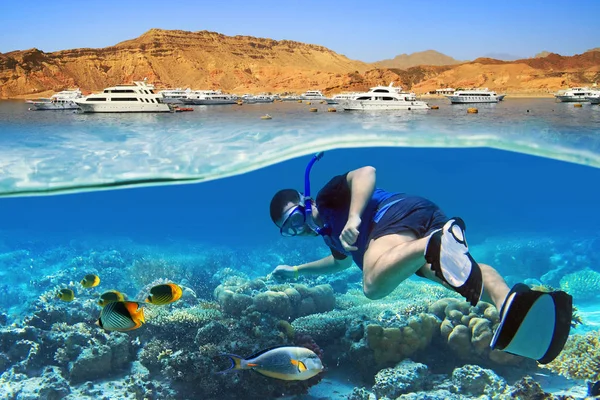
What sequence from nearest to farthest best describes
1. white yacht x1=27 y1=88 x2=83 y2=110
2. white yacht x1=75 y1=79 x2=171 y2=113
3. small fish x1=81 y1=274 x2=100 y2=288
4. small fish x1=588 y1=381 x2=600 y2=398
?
1. small fish x1=588 y1=381 x2=600 y2=398
2. small fish x1=81 y1=274 x2=100 y2=288
3. white yacht x1=75 y1=79 x2=171 y2=113
4. white yacht x1=27 y1=88 x2=83 y2=110

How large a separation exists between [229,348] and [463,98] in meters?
38.1

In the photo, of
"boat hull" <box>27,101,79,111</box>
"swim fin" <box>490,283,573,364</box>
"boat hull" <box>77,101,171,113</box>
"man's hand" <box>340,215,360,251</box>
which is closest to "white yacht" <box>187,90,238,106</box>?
"boat hull" <box>27,101,79,111</box>

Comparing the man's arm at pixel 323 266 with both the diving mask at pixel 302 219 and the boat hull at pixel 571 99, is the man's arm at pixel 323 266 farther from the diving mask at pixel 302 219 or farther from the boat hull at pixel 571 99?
the boat hull at pixel 571 99

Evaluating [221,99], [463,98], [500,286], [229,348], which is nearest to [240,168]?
[229,348]

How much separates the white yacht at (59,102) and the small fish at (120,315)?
60.2 feet

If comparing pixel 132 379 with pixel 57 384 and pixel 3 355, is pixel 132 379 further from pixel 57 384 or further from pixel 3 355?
pixel 3 355

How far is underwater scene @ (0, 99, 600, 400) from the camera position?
5020 millimetres

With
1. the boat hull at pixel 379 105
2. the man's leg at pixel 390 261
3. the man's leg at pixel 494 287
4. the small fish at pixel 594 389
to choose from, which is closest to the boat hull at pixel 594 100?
the boat hull at pixel 379 105

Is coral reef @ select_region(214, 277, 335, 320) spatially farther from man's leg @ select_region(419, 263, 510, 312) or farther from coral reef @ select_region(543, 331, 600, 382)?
man's leg @ select_region(419, 263, 510, 312)

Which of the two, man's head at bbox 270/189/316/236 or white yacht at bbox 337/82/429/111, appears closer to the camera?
man's head at bbox 270/189/316/236

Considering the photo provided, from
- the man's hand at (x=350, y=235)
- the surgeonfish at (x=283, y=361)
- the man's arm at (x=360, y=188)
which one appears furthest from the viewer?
the surgeonfish at (x=283, y=361)

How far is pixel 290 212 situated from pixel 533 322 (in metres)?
2.16

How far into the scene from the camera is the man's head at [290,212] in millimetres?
4238

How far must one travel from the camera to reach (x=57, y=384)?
7.18 m
